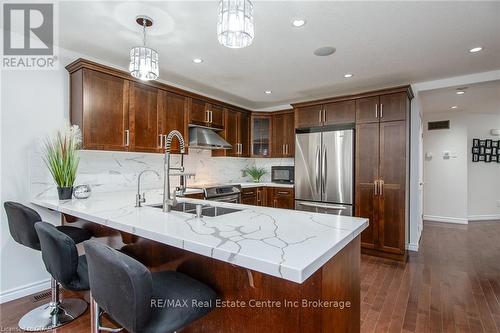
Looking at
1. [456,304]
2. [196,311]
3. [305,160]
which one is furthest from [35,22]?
[456,304]

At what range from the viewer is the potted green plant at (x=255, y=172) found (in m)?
5.27

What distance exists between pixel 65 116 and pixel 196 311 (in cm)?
270

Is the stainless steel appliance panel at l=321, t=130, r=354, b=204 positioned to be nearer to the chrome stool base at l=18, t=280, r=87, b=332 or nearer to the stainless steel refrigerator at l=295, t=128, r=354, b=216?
the stainless steel refrigerator at l=295, t=128, r=354, b=216

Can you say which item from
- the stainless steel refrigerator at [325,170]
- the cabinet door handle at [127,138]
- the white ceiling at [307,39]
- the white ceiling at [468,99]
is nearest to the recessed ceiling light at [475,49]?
the white ceiling at [307,39]

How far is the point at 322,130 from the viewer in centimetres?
408

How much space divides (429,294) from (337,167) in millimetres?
1890

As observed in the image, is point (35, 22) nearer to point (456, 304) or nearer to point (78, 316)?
point (78, 316)

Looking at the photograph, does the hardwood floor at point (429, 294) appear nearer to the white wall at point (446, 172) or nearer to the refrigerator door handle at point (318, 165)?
the refrigerator door handle at point (318, 165)

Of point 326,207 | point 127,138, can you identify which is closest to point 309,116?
point 326,207

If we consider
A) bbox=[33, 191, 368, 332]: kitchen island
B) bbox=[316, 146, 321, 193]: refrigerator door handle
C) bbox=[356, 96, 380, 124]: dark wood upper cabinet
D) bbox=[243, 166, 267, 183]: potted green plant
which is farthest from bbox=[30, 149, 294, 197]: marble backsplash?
bbox=[356, 96, 380, 124]: dark wood upper cabinet

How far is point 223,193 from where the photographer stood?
3.91 meters

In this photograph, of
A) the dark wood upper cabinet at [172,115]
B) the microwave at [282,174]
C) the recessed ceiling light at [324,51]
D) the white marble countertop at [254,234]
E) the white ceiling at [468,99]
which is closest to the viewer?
the white marble countertop at [254,234]

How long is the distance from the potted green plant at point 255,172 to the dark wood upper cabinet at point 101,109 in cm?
276

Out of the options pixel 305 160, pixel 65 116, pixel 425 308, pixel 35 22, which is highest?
pixel 35 22
